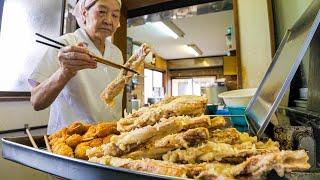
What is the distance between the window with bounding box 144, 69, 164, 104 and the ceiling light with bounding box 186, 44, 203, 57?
1.58 meters

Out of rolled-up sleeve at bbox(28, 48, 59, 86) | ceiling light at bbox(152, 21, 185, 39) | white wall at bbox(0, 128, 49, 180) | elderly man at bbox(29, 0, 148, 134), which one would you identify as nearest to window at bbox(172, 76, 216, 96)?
ceiling light at bbox(152, 21, 185, 39)

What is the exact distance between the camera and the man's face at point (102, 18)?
1.24 m

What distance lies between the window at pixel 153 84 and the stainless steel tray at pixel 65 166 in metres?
6.74

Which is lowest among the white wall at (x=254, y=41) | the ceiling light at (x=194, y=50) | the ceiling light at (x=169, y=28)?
the white wall at (x=254, y=41)

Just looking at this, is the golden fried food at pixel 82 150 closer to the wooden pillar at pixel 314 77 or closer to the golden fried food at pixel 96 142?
the golden fried food at pixel 96 142

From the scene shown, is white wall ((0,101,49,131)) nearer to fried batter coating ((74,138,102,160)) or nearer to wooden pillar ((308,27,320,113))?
fried batter coating ((74,138,102,160))

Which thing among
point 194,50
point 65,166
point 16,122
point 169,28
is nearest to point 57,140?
point 65,166

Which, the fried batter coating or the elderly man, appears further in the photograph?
the elderly man

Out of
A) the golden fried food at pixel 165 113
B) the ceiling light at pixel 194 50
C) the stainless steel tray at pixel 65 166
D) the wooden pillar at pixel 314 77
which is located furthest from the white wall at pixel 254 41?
the ceiling light at pixel 194 50

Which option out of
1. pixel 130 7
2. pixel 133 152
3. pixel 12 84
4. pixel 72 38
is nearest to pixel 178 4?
pixel 130 7

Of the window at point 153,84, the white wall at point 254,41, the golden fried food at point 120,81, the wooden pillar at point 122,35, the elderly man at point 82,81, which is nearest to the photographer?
the golden fried food at point 120,81

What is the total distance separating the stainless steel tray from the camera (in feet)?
1.26

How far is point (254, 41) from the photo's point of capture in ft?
5.97

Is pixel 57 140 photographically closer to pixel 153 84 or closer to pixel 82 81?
pixel 82 81
